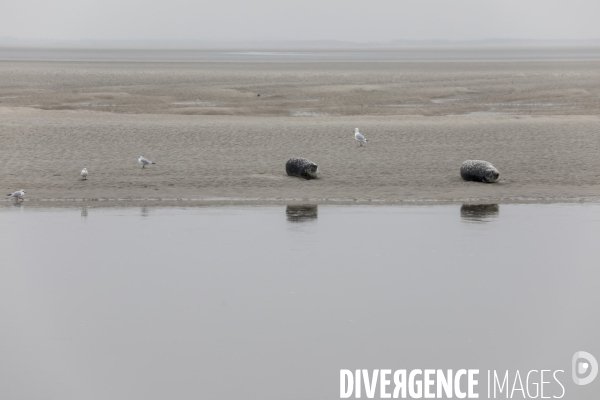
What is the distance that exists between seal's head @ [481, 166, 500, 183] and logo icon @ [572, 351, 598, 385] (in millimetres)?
11949

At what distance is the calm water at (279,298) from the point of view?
1096 centimetres

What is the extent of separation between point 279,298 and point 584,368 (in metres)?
4.85

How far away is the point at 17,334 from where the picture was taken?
40.0ft

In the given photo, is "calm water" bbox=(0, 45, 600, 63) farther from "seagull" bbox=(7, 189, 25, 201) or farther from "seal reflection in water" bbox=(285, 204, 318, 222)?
"seal reflection in water" bbox=(285, 204, 318, 222)

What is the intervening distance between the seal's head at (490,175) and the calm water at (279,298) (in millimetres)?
2721

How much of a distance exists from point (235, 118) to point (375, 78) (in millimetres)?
31093

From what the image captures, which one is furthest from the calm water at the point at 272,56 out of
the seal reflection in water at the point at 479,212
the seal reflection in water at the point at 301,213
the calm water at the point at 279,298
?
the calm water at the point at 279,298

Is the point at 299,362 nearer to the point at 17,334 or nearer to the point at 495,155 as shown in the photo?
the point at 17,334

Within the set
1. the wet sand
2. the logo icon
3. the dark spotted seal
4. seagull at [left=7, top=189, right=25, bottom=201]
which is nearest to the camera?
the logo icon

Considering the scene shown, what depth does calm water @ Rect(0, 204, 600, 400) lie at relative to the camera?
36.0 ft

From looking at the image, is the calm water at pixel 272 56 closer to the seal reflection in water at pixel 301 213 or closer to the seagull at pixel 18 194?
the seagull at pixel 18 194

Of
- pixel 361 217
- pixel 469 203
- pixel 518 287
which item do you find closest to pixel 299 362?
pixel 518 287

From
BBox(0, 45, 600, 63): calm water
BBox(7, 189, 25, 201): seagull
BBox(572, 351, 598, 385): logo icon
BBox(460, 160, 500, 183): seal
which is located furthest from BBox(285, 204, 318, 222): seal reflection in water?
BBox(0, 45, 600, 63): calm water

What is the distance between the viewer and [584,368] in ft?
36.5
